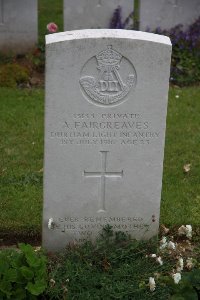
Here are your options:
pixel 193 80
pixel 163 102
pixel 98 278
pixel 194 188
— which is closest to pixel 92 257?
pixel 98 278

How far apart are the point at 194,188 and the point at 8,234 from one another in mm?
1782

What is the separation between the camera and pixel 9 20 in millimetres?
9242

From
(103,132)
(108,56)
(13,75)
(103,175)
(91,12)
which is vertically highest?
(91,12)

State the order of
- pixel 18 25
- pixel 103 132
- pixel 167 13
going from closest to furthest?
pixel 103 132, pixel 18 25, pixel 167 13

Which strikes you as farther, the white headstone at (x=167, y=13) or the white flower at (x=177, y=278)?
the white headstone at (x=167, y=13)

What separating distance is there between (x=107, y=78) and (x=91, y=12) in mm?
5320

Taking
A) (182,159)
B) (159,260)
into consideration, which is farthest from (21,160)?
(159,260)

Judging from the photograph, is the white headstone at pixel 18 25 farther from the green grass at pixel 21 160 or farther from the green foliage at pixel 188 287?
the green foliage at pixel 188 287

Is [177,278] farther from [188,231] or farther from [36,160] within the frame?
[36,160]

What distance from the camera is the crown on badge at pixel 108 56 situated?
14.3 ft

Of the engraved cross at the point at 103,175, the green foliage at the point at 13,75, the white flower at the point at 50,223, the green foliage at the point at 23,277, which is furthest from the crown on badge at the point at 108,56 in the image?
the green foliage at the point at 13,75

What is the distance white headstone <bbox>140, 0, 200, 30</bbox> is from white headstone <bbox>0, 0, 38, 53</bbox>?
1.60 metres

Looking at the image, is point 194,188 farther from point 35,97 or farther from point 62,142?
point 35,97

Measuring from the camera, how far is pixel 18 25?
9.24m
